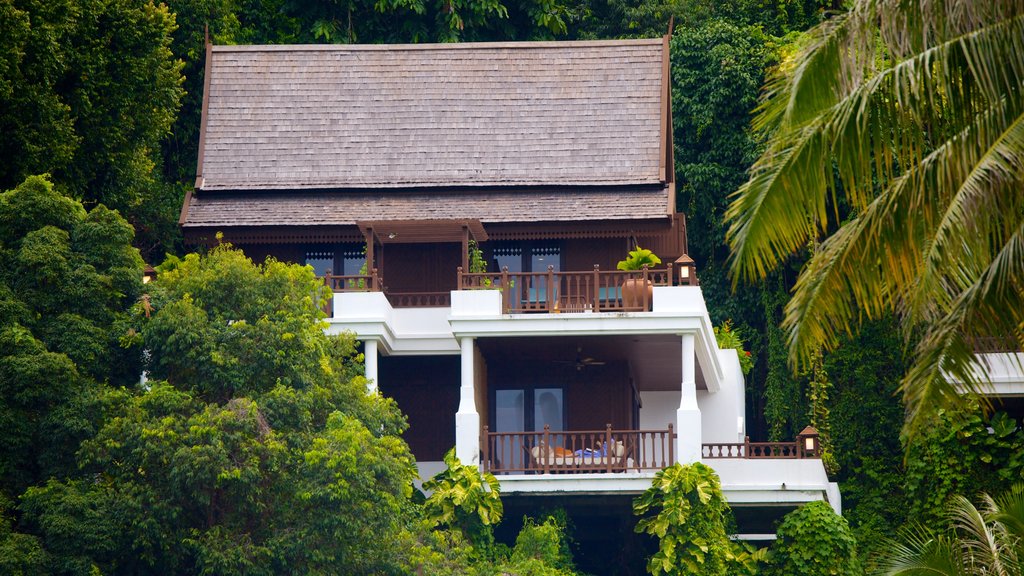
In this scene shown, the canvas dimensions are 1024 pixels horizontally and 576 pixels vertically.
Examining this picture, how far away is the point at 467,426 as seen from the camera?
3194cm

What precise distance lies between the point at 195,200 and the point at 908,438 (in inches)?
969

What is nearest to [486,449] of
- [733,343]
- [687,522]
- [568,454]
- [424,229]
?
[568,454]

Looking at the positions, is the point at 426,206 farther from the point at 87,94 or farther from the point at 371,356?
the point at 87,94

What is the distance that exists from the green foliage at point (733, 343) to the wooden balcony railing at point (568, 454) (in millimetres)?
6168

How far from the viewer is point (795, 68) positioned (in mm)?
14078

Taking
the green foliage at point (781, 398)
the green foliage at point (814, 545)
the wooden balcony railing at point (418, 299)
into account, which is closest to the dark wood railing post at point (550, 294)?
the wooden balcony railing at point (418, 299)

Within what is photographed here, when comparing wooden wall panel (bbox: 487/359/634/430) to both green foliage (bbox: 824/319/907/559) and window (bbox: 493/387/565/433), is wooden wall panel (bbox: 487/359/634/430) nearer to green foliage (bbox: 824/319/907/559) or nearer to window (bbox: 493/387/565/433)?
window (bbox: 493/387/565/433)

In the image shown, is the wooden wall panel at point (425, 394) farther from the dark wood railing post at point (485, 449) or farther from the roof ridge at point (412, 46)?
the roof ridge at point (412, 46)

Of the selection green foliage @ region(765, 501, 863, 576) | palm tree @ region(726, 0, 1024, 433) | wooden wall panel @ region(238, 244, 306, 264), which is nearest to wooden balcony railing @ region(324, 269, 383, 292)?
wooden wall panel @ region(238, 244, 306, 264)

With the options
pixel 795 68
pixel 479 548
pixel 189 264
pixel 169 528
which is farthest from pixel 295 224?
pixel 795 68

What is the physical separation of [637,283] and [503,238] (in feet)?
12.8

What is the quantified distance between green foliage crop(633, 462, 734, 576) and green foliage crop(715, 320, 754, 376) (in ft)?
23.8

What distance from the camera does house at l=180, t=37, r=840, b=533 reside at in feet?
106

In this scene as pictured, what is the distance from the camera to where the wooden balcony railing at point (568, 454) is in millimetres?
32125
